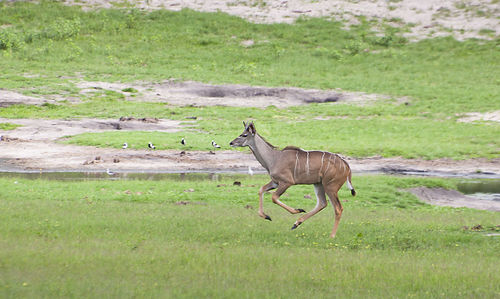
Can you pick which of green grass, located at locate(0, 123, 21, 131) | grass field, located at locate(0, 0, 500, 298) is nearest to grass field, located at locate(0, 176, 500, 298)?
grass field, located at locate(0, 0, 500, 298)

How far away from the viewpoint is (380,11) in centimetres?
7569

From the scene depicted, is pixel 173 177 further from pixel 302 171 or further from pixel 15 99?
pixel 15 99

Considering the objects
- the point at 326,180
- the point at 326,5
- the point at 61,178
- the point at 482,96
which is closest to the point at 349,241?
the point at 326,180

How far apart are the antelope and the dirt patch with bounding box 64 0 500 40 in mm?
56498

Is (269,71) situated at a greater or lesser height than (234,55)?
lesser

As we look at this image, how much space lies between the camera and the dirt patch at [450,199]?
23.8 m

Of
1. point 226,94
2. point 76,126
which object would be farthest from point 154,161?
point 226,94

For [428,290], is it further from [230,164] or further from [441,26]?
[441,26]

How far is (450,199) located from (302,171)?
11.2 m

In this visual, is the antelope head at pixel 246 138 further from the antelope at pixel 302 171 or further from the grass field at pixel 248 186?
the grass field at pixel 248 186

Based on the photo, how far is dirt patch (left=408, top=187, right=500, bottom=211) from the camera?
23797 mm

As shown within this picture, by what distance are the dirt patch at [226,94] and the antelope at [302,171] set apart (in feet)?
107

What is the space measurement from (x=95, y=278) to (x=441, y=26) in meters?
65.6

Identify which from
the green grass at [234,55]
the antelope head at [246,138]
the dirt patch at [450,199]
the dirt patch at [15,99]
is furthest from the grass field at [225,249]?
the green grass at [234,55]
